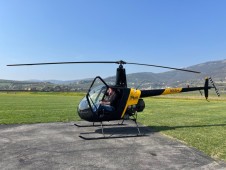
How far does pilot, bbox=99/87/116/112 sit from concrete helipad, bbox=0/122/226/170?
119 cm

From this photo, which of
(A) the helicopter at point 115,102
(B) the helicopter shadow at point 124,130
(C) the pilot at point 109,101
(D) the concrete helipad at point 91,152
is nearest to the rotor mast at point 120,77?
(A) the helicopter at point 115,102

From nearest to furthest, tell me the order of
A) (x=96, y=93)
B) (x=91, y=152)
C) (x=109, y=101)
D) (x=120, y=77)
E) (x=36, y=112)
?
(x=91, y=152)
(x=96, y=93)
(x=109, y=101)
(x=120, y=77)
(x=36, y=112)

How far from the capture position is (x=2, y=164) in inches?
339

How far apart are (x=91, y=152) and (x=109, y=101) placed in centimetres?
451

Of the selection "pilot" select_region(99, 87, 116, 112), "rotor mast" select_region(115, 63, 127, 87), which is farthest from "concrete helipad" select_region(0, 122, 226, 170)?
"rotor mast" select_region(115, 63, 127, 87)

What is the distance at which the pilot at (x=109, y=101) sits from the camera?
14.2 meters

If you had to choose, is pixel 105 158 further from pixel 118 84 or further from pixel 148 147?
pixel 118 84

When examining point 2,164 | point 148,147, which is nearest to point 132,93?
point 148,147

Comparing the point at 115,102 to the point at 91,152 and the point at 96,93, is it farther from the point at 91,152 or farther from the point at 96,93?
the point at 91,152

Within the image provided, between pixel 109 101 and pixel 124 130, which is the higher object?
pixel 109 101

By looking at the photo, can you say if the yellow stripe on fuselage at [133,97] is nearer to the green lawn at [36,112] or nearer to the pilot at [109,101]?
the pilot at [109,101]

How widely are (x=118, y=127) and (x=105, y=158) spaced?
6.55 meters

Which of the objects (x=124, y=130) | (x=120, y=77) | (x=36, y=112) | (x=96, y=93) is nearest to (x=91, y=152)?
(x=96, y=93)

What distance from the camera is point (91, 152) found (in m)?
10.3
